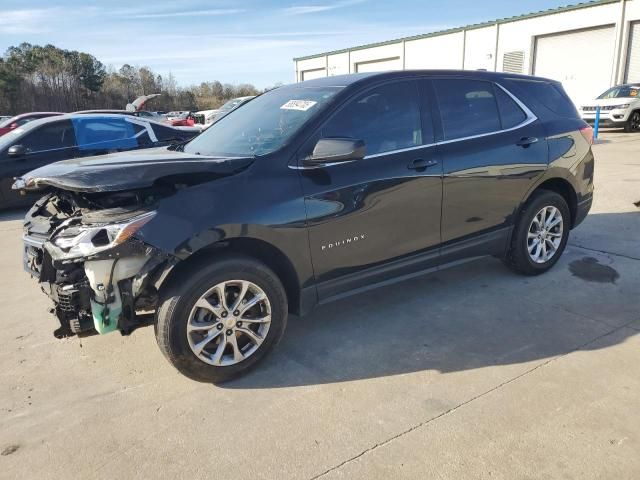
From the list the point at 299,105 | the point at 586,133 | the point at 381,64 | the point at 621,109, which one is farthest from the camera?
the point at 381,64

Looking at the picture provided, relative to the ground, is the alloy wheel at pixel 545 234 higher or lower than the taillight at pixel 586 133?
lower

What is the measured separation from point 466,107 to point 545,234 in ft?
4.96

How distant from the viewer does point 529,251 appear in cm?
464

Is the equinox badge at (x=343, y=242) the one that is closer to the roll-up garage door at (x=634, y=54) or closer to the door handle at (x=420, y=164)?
the door handle at (x=420, y=164)

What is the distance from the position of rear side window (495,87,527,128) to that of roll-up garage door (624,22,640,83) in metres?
23.3

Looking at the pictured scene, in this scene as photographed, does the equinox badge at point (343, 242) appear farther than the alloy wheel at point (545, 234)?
No

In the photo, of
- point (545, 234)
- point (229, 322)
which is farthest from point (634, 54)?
point (229, 322)

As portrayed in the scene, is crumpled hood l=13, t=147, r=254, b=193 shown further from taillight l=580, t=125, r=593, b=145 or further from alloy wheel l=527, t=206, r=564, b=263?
taillight l=580, t=125, r=593, b=145

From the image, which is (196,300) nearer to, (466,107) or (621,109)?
(466,107)

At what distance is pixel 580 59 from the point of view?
25062 mm

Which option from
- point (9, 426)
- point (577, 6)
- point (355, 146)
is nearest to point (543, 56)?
point (577, 6)

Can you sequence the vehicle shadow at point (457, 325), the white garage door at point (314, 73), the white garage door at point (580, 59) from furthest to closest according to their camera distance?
the white garage door at point (314, 73) < the white garage door at point (580, 59) < the vehicle shadow at point (457, 325)

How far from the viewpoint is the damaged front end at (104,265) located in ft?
9.18

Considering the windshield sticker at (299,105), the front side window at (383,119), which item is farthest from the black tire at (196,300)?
the windshield sticker at (299,105)
